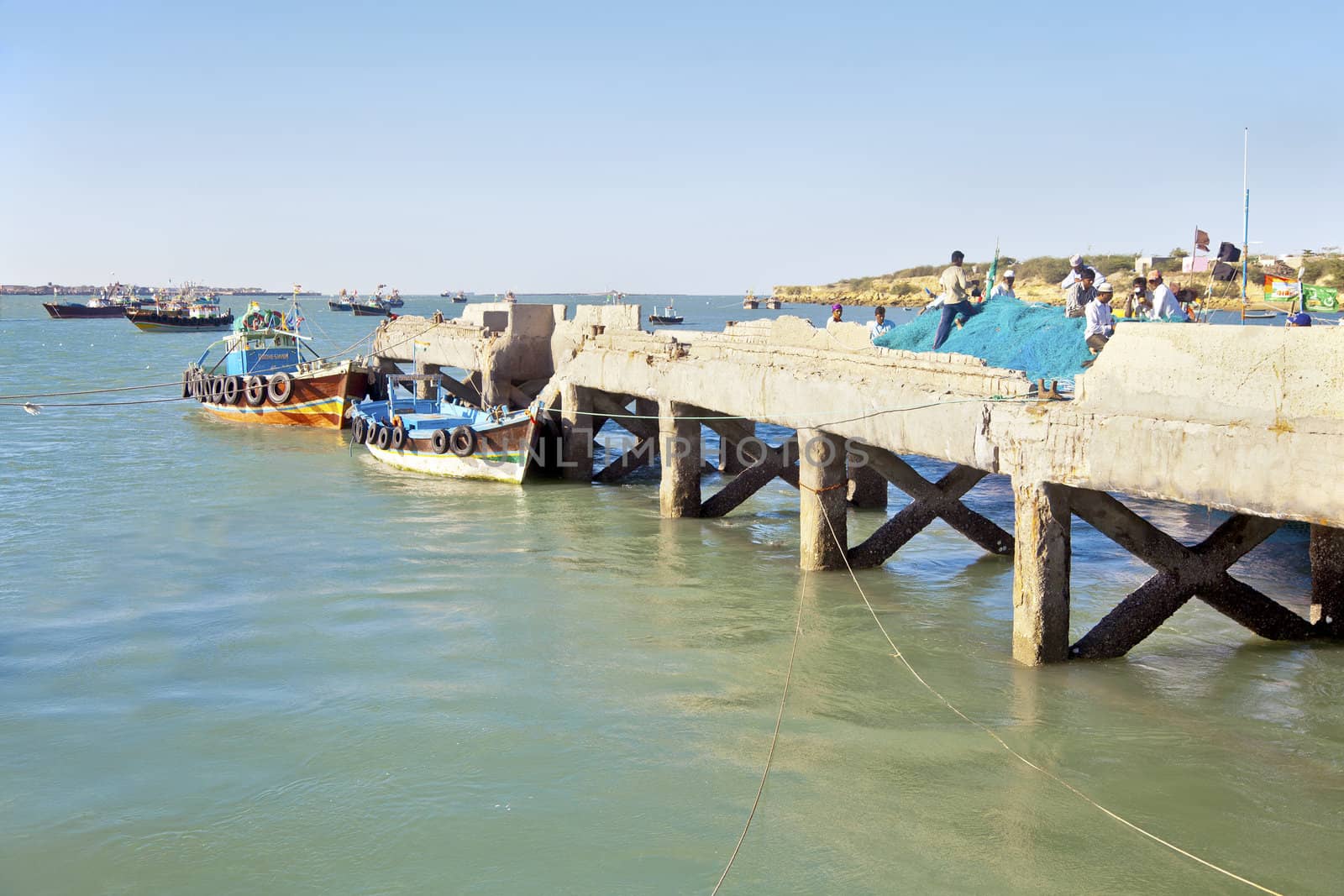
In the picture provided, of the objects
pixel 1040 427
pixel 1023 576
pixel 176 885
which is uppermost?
pixel 1040 427

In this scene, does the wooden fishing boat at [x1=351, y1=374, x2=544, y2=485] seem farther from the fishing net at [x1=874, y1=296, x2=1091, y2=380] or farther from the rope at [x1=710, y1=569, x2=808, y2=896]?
the rope at [x1=710, y1=569, x2=808, y2=896]

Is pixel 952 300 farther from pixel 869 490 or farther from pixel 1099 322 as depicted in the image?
pixel 869 490

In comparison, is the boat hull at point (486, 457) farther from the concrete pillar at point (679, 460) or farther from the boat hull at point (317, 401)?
the boat hull at point (317, 401)

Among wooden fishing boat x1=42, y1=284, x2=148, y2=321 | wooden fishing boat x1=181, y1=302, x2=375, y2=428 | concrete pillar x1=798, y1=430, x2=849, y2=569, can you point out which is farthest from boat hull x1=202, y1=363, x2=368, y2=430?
wooden fishing boat x1=42, y1=284, x2=148, y2=321

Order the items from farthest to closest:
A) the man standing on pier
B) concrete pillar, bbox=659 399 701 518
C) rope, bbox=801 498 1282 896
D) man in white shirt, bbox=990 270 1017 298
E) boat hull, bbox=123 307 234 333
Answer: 1. boat hull, bbox=123 307 234 333
2. concrete pillar, bbox=659 399 701 518
3. man in white shirt, bbox=990 270 1017 298
4. the man standing on pier
5. rope, bbox=801 498 1282 896

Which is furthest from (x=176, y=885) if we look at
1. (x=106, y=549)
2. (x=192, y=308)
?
(x=192, y=308)

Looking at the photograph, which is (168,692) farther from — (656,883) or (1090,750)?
(1090,750)

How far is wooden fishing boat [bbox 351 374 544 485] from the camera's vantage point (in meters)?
22.9

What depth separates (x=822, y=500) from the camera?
15156mm

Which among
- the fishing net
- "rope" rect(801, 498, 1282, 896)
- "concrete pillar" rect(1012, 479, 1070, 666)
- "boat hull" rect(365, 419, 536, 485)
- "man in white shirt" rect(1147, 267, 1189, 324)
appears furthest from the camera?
"boat hull" rect(365, 419, 536, 485)

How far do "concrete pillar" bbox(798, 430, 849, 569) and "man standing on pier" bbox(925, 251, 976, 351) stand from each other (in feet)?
7.07

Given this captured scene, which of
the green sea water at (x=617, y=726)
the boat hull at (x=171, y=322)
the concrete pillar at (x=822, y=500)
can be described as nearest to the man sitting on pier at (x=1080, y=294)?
the concrete pillar at (x=822, y=500)

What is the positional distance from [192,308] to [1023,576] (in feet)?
345

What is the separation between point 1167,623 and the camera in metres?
13.6
